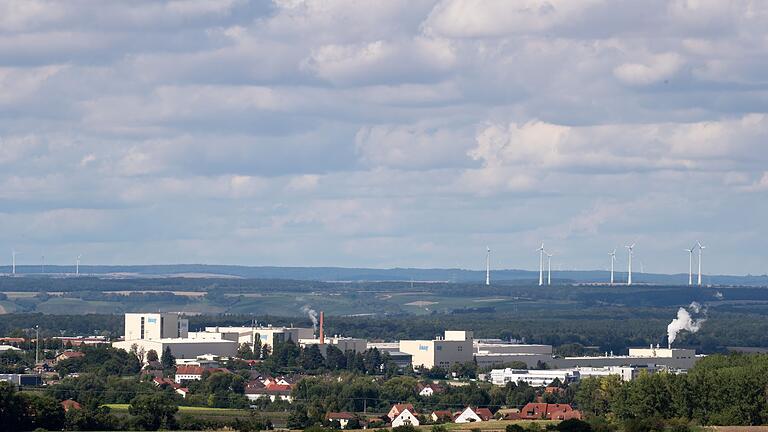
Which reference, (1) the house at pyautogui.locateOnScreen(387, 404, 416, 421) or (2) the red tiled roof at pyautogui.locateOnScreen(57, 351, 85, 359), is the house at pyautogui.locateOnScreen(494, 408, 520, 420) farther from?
(2) the red tiled roof at pyautogui.locateOnScreen(57, 351, 85, 359)

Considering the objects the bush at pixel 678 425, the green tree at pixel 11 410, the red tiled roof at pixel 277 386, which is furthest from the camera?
the red tiled roof at pixel 277 386

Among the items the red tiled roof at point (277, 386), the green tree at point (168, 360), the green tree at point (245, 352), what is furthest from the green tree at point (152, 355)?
the red tiled roof at point (277, 386)

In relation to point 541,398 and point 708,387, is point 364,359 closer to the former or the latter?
point 541,398

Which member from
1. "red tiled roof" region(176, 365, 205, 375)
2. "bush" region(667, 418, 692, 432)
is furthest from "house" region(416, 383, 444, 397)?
"bush" region(667, 418, 692, 432)

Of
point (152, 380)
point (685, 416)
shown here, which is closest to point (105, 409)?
point (685, 416)

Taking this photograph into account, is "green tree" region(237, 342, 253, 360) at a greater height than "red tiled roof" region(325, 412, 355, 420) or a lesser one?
greater

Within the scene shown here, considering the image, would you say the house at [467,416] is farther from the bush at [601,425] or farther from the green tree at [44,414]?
the green tree at [44,414]
